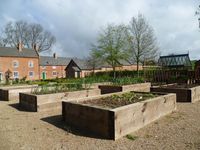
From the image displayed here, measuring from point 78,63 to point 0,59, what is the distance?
16.9 m

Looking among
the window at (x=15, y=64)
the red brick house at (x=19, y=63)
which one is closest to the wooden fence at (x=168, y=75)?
the red brick house at (x=19, y=63)

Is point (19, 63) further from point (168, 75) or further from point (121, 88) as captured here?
point (121, 88)

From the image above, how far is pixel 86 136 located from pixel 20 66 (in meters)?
42.4

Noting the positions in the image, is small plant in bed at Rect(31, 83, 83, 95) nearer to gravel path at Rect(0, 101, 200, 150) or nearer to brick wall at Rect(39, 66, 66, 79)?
gravel path at Rect(0, 101, 200, 150)

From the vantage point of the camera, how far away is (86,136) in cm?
515

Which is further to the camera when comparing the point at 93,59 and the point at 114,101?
the point at 93,59

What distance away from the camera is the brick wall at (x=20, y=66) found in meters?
41.3

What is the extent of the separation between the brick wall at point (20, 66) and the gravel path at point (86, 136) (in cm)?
3805

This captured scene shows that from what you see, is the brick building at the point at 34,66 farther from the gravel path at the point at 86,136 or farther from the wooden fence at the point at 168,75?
the gravel path at the point at 86,136

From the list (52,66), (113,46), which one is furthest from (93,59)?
(52,66)

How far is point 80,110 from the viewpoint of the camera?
5805mm

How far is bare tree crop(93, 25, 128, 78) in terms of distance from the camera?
27734 millimetres

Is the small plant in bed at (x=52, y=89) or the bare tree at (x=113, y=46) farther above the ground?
the bare tree at (x=113, y=46)

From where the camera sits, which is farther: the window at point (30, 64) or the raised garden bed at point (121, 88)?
the window at point (30, 64)
